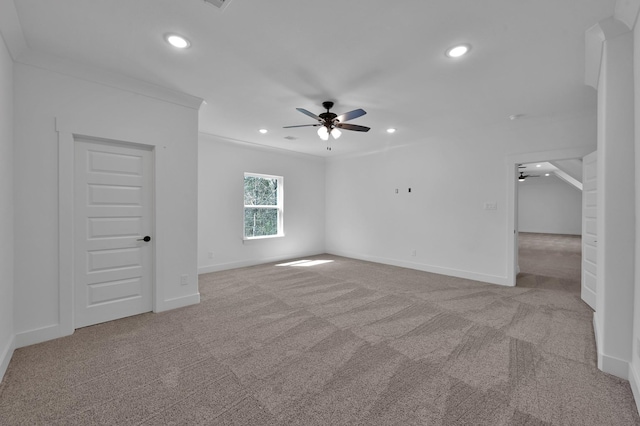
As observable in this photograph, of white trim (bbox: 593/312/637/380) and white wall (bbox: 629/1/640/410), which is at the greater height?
white wall (bbox: 629/1/640/410)

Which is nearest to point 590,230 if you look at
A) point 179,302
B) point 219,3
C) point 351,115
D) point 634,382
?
point 634,382

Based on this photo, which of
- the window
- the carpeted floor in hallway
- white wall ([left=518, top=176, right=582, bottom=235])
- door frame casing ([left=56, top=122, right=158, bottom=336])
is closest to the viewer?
the carpeted floor in hallway

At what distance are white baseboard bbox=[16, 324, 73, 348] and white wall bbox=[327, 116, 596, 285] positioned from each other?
525cm

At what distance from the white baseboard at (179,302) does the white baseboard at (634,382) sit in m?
3.98

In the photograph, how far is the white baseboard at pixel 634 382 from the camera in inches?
65.8

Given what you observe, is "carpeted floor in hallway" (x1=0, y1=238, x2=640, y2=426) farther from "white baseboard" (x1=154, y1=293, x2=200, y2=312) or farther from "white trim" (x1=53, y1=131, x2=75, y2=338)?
"white trim" (x1=53, y1=131, x2=75, y2=338)

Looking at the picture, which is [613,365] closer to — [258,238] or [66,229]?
[66,229]

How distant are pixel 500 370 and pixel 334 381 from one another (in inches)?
50.4

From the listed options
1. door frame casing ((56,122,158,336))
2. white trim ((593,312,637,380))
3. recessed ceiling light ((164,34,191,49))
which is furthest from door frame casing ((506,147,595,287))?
door frame casing ((56,122,158,336))

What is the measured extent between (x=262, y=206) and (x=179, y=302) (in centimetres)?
308

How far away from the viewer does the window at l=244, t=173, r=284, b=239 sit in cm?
589

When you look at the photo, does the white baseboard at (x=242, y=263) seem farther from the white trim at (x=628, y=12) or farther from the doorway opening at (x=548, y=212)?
the doorway opening at (x=548, y=212)

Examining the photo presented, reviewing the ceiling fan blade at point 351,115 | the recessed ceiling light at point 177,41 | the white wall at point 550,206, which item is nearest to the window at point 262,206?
the ceiling fan blade at point 351,115

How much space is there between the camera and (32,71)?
244cm
